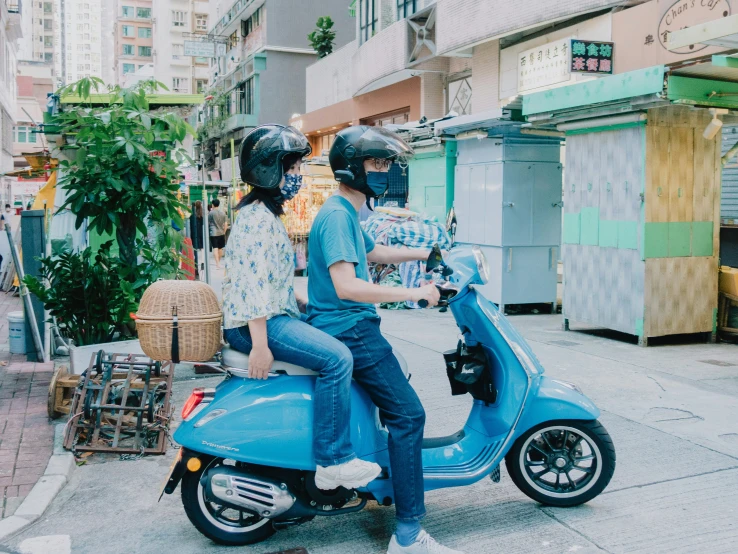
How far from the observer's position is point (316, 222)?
345 cm

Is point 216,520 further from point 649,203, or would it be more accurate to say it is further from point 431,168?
point 431,168

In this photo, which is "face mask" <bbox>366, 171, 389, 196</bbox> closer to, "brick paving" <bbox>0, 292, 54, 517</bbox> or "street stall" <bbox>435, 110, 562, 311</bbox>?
"brick paving" <bbox>0, 292, 54, 517</bbox>

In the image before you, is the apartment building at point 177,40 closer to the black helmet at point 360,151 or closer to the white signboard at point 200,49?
the white signboard at point 200,49

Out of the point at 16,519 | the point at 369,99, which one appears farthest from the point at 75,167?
the point at 369,99

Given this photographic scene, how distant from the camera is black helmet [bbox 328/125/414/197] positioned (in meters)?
3.45

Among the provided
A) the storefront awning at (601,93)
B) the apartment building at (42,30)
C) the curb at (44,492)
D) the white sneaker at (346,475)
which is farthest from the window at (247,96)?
the apartment building at (42,30)

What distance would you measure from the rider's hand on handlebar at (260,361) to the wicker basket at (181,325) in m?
0.59

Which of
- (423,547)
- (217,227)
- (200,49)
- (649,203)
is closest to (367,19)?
(217,227)

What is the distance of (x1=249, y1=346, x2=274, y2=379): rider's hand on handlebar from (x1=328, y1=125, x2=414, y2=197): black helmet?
0.86 m

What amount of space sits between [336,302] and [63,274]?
13.4 ft

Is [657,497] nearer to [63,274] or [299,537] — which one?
[299,537]

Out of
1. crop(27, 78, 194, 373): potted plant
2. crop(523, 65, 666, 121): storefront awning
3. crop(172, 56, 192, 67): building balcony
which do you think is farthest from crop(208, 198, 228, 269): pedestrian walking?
crop(172, 56, 192, 67): building balcony

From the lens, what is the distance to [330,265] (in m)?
3.31

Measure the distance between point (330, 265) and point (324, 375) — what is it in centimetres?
49
